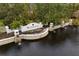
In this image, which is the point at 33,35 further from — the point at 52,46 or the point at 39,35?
the point at 52,46

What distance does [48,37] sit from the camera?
2023mm

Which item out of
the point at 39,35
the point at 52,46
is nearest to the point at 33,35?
the point at 39,35

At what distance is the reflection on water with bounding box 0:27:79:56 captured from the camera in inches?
78.0

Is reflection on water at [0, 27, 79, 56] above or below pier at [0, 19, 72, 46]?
below

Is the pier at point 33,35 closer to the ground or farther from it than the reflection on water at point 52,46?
farther from it

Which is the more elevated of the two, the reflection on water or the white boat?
the white boat

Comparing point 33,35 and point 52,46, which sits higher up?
point 33,35

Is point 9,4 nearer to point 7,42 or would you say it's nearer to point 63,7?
point 7,42

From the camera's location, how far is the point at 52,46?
203 cm

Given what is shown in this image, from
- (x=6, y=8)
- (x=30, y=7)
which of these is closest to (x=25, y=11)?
(x=30, y=7)

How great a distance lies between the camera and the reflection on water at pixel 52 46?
198 cm

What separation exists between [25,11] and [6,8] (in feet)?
0.67

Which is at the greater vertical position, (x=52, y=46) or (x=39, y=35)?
(x=39, y=35)

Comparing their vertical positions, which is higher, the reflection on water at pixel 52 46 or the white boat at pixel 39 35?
the white boat at pixel 39 35
